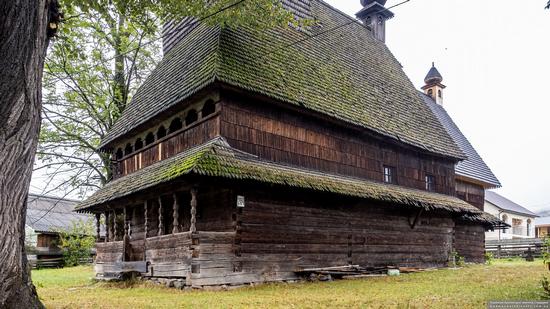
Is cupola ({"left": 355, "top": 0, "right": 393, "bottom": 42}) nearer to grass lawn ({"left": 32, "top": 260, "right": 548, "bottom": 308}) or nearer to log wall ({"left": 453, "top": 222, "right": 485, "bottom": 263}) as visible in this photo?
log wall ({"left": 453, "top": 222, "right": 485, "bottom": 263})

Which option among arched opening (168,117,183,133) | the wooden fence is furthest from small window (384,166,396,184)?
the wooden fence

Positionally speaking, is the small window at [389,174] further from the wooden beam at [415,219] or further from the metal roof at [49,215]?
the metal roof at [49,215]

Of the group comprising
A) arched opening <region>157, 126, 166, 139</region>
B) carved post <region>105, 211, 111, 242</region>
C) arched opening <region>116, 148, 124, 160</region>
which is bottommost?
carved post <region>105, 211, 111, 242</region>

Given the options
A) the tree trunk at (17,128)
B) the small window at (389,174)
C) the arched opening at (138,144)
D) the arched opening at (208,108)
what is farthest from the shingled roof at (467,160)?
the tree trunk at (17,128)

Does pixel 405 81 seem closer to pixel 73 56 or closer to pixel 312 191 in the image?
pixel 312 191

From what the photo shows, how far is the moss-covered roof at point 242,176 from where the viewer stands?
11.0 meters

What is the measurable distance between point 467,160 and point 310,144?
46.5 feet

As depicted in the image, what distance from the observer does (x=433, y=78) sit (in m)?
32.3

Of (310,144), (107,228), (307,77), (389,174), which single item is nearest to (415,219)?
(389,174)

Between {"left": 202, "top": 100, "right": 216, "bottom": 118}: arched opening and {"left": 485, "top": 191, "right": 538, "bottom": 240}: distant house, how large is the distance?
95.9ft

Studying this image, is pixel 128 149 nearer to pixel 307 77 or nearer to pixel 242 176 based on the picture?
pixel 307 77

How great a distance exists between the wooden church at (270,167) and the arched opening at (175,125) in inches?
2.1

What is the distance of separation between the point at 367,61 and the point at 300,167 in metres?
8.93

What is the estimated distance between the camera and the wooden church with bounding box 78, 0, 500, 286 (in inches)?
468
